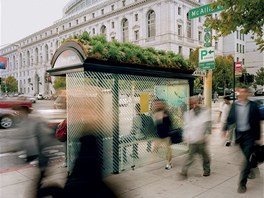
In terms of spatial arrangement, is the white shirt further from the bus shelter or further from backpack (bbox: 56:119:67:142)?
backpack (bbox: 56:119:67:142)

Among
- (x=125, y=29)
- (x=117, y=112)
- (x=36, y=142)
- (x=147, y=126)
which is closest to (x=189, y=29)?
(x=125, y=29)

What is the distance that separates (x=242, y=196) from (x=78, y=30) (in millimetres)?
75383

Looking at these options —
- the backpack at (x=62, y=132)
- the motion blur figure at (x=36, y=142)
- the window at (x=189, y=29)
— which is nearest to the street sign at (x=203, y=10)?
the backpack at (x=62, y=132)

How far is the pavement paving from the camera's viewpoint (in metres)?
4.57

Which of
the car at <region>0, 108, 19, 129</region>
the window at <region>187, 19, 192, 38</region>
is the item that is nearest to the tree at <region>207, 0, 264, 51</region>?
the car at <region>0, 108, 19, 129</region>

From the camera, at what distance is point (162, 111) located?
5715mm

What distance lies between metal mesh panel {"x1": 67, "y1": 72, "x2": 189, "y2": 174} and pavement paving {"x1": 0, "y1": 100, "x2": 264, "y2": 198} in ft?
1.35

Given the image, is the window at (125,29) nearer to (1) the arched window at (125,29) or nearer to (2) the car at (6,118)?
(1) the arched window at (125,29)

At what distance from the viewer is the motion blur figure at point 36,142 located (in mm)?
3721

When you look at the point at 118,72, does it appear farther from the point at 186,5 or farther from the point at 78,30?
the point at 78,30

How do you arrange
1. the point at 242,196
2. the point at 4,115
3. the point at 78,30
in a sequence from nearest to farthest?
the point at 242,196 → the point at 4,115 → the point at 78,30

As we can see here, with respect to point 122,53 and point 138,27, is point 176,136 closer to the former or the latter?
point 122,53

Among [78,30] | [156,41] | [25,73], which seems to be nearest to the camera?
[156,41]

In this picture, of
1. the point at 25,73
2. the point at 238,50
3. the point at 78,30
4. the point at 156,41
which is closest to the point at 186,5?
the point at 156,41
